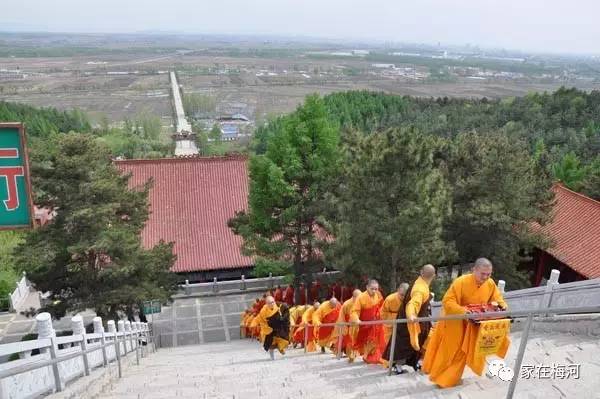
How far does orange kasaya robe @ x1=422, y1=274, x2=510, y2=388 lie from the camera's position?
5.30m

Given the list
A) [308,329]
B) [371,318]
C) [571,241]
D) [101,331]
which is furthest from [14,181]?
[571,241]

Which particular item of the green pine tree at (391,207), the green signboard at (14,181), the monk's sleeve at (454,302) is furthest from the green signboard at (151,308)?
the monk's sleeve at (454,302)

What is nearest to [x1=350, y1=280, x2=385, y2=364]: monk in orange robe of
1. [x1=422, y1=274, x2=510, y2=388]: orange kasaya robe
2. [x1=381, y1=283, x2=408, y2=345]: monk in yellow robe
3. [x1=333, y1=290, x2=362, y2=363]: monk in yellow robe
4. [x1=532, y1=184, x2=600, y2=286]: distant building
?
[x1=333, y1=290, x2=362, y2=363]: monk in yellow robe

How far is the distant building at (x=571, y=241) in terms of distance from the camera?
15469 mm

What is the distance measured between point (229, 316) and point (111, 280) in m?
5.32

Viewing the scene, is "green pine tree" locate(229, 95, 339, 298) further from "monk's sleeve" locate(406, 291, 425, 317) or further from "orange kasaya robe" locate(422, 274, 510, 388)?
"orange kasaya robe" locate(422, 274, 510, 388)

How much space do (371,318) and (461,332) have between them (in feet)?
8.51

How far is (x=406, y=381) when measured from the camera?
5934 mm

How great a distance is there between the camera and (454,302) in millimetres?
5422

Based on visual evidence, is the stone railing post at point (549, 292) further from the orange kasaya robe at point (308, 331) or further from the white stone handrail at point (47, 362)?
the white stone handrail at point (47, 362)

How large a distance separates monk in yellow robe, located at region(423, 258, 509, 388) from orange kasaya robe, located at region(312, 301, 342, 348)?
12.6ft

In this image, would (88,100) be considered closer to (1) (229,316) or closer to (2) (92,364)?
(1) (229,316)

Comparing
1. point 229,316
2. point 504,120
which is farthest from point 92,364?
point 504,120

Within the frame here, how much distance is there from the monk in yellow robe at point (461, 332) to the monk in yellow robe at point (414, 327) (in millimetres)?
567
